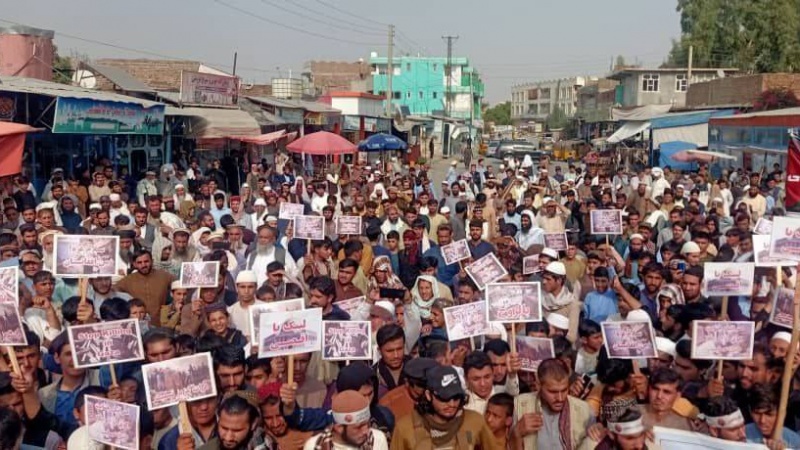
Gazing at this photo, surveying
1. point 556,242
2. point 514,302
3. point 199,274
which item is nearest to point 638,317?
point 514,302

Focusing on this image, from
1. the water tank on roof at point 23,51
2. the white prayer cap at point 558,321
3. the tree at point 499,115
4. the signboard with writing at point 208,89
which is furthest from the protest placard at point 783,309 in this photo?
the tree at point 499,115

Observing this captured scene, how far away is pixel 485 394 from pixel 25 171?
12.6 m

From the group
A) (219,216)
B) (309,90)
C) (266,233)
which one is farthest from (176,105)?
(309,90)

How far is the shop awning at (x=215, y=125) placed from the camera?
2064 centimetres

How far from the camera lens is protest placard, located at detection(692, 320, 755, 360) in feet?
17.9

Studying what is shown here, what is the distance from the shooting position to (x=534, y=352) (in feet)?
18.6

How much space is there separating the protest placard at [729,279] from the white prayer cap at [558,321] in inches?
49.5

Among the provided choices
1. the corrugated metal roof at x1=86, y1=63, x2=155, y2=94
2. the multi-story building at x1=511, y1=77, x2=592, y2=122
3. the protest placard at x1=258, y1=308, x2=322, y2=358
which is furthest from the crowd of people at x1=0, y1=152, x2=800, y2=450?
the multi-story building at x1=511, y1=77, x2=592, y2=122

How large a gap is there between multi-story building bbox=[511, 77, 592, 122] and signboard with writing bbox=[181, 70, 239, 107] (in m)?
108

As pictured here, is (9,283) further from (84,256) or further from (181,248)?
(181,248)

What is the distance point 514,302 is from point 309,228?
3818 millimetres

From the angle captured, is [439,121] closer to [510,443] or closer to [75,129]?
[75,129]

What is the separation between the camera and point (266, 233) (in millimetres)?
9008

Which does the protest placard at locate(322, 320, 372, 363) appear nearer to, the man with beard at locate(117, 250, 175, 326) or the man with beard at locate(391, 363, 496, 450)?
the man with beard at locate(391, 363, 496, 450)
